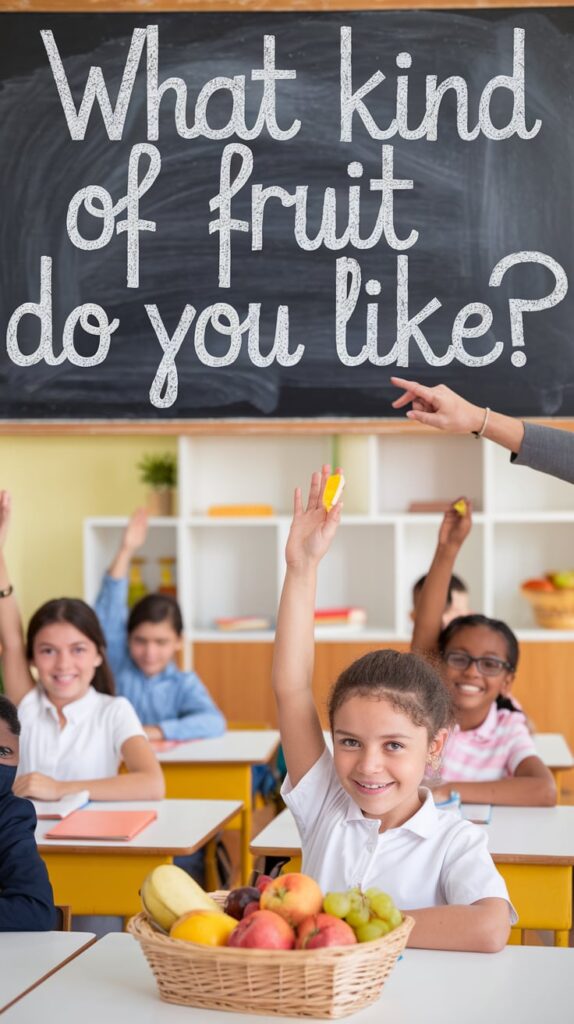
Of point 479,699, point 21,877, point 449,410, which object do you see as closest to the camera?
point 21,877

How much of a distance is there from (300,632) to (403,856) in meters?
0.36

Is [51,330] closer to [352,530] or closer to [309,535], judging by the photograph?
[309,535]

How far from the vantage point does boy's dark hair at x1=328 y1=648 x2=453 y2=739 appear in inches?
74.2

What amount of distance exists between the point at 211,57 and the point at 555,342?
0.86m

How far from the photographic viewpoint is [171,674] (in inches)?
180

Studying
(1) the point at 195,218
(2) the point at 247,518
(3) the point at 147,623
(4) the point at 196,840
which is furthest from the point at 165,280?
(2) the point at 247,518

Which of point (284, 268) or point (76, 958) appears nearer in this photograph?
point (76, 958)

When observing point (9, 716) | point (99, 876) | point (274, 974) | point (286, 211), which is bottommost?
point (99, 876)

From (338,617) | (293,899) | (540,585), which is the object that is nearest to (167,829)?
(293,899)

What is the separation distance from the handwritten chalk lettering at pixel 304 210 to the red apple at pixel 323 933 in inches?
54.9

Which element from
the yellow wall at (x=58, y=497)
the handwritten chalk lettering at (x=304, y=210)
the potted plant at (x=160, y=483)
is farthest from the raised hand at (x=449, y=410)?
the yellow wall at (x=58, y=497)

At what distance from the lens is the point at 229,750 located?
4.02 meters

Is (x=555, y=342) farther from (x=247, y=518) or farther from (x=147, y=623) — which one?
→ (x=247, y=518)

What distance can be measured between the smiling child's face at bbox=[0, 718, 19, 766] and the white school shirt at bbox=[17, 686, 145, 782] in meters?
1.27
